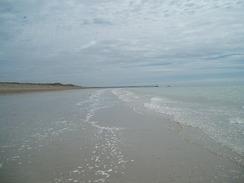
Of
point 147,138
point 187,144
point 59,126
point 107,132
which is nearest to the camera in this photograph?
point 187,144

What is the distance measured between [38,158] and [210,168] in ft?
13.6

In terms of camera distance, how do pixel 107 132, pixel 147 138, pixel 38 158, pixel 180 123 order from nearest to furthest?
pixel 38 158, pixel 147 138, pixel 107 132, pixel 180 123

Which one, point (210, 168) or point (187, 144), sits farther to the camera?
point (187, 144)

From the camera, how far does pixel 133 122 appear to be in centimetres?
888

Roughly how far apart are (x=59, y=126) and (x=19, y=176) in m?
4.39

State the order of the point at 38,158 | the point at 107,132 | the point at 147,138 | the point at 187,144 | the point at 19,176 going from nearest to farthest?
the point at 19,176 < the point at 38,158 < the point at 187,144 < the point at 147,138 < the point at 107,132

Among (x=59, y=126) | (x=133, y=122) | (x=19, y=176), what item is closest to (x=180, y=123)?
(x=133, y=122)

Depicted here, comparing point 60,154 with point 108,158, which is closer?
point 108,158

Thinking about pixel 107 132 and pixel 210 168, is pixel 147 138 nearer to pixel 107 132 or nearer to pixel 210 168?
pixel 107 132

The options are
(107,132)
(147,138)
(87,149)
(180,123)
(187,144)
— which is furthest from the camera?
(180,123)

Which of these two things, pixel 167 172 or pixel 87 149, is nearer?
pixel 167 172

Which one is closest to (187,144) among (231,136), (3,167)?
(231,136)

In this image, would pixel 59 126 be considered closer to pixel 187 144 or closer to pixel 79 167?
pixel 79 167

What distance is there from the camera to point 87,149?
5.17m
